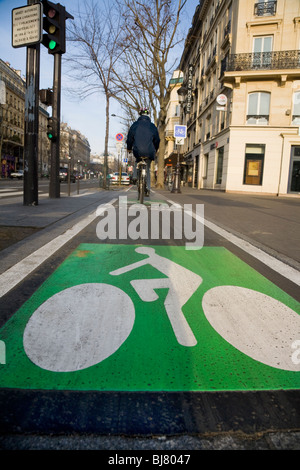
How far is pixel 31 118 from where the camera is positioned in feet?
21.3

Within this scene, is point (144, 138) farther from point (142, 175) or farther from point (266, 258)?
point (266, 258)

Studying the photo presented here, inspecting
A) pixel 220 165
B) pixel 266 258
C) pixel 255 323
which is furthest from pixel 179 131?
pixel 255 323

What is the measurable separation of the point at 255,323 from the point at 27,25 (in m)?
6.76

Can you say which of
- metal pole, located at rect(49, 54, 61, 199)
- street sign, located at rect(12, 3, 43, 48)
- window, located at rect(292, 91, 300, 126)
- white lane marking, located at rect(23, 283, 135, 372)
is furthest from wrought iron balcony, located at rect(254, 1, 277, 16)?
white lane marking, located at rect(23, 283, 135, 372)

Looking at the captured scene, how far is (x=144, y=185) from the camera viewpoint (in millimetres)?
8039

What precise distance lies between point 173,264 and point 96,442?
1998mm

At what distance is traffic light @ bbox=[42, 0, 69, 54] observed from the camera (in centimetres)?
646

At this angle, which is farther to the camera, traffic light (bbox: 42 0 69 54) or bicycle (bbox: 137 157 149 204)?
bicycle (bbox: 137 157 149 204)

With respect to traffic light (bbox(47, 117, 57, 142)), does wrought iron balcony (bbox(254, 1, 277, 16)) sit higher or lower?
higher

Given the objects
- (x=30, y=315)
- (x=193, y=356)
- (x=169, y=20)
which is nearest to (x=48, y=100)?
Answer: (x=30, y=315)

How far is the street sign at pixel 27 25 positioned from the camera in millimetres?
5875

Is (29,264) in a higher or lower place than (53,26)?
lower

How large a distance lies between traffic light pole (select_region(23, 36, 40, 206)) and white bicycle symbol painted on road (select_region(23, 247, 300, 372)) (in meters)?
5.15

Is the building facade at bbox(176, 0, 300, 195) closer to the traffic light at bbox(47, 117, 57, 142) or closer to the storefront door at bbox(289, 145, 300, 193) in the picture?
the storefront door at bbox(289, 145, 300, 193)
